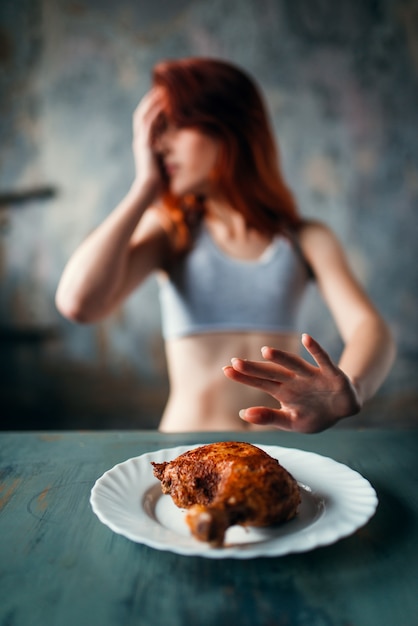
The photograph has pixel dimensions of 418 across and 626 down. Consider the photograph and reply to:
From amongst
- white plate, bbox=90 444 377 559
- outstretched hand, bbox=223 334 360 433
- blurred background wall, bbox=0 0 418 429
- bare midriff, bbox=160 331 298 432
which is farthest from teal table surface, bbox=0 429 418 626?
blurred background wall, bbox=0 0 418 429

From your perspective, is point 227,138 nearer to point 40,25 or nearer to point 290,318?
point 290,318

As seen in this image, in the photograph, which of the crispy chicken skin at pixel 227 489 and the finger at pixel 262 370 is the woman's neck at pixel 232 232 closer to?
the finger at pixel 262 370

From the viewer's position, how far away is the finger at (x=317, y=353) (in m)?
0.65

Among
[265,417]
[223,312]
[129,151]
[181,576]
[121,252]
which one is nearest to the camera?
[181,576]

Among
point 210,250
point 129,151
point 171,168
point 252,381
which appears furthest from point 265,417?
point 129,151

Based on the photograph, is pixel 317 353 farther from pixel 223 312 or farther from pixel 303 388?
pixel 223 312

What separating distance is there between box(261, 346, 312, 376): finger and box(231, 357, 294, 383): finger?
0.05ft

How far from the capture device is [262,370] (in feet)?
2.28

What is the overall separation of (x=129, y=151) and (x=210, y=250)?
3.98 ft

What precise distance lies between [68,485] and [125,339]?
1.88 metres

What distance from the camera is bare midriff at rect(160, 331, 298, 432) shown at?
1.33m

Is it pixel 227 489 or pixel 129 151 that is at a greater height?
pixel 129 151

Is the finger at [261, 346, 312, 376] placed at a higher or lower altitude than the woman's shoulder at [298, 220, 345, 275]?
lower

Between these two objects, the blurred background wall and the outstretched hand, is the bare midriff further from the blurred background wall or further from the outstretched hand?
the blurred background wall
